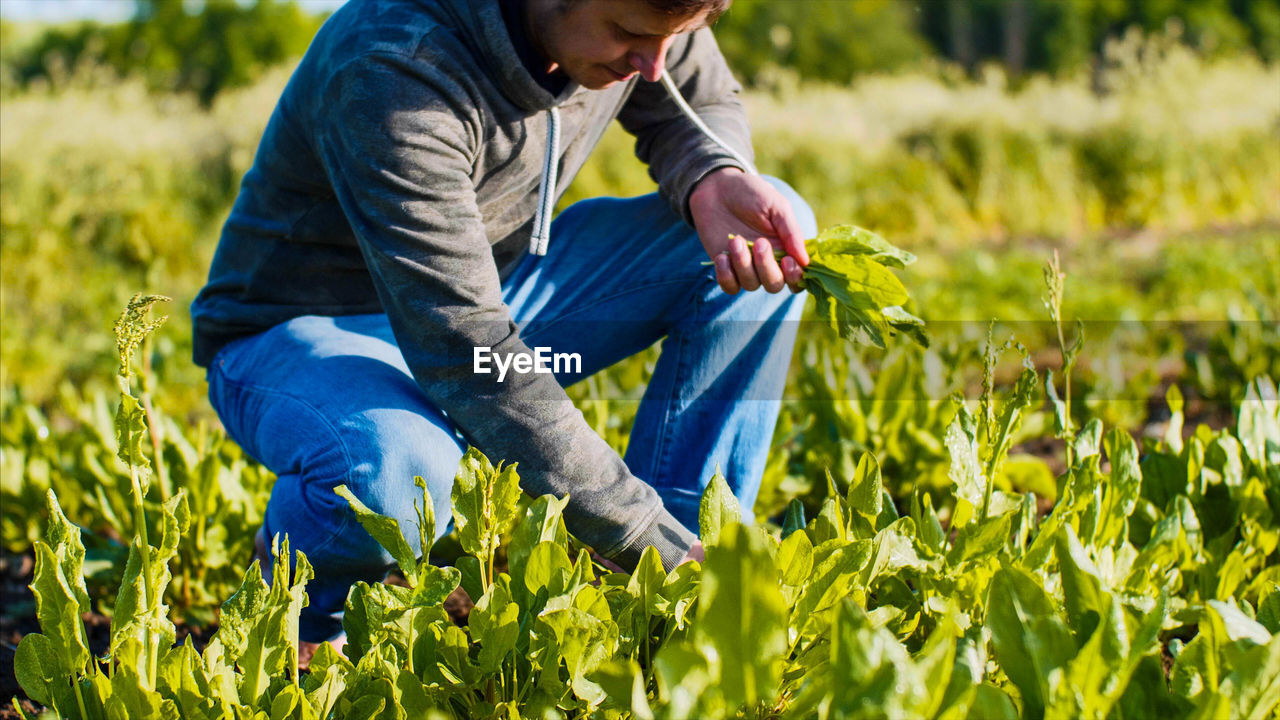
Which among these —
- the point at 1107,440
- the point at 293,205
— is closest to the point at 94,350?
the point at 293,205

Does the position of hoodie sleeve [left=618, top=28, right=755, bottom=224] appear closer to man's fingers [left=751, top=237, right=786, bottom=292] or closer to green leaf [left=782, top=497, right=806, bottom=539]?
man's fingers [left=751, top=237, right=786, bottom=292]

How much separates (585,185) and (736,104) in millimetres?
5076

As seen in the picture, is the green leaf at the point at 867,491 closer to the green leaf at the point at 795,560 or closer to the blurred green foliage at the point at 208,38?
the green leaf at the point at 795,560

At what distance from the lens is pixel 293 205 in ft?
6.72

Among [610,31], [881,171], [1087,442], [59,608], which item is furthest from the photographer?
[881,171]

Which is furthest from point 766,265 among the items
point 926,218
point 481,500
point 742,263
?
point 926,218

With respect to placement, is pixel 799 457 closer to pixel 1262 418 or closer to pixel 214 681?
pixel 1262 418

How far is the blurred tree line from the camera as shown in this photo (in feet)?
78.9

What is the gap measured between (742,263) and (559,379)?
55 cm

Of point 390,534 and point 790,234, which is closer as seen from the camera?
point 390,534

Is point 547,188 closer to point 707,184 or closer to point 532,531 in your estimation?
point 707,184

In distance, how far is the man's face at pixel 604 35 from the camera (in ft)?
5.43

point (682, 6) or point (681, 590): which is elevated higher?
point (682, 6)

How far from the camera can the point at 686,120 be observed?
2244mm
